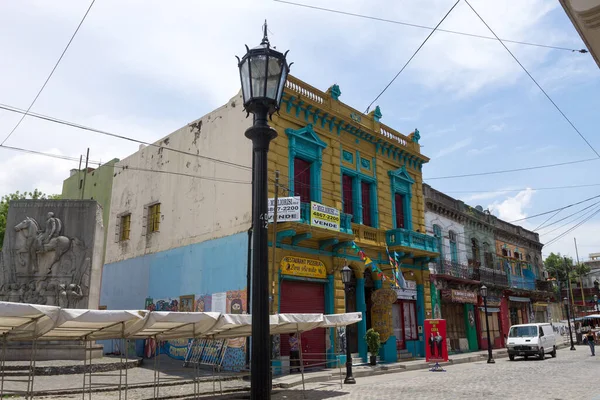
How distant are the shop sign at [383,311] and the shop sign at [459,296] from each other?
653cm

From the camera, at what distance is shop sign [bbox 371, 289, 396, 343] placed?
69.7ft

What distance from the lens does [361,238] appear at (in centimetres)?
2123

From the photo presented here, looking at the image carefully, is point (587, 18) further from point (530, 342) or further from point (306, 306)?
point (530, 342)

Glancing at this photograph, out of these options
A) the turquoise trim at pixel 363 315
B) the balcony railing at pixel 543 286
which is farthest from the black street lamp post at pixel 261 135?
the balcony railing at pixel 543 286

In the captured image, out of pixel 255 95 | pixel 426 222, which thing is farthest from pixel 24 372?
pixel 426 222

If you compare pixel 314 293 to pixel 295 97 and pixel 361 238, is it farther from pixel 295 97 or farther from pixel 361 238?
pixel 295 97

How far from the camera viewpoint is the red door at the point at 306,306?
17659 mm

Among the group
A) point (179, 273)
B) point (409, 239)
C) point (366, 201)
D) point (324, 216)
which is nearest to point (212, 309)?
point (179, 273)

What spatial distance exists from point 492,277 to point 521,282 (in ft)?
23.3

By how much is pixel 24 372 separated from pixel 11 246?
19.8ft

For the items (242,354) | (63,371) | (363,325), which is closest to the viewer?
(63,371)

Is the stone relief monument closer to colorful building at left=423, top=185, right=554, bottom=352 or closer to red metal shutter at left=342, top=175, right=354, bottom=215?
red metal shutter at left=342, top=175, right=354, bottom=215

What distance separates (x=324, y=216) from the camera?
1842 centimetres

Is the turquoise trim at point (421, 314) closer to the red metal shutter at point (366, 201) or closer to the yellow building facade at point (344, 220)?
the yellow building facade at point (344, 220)
